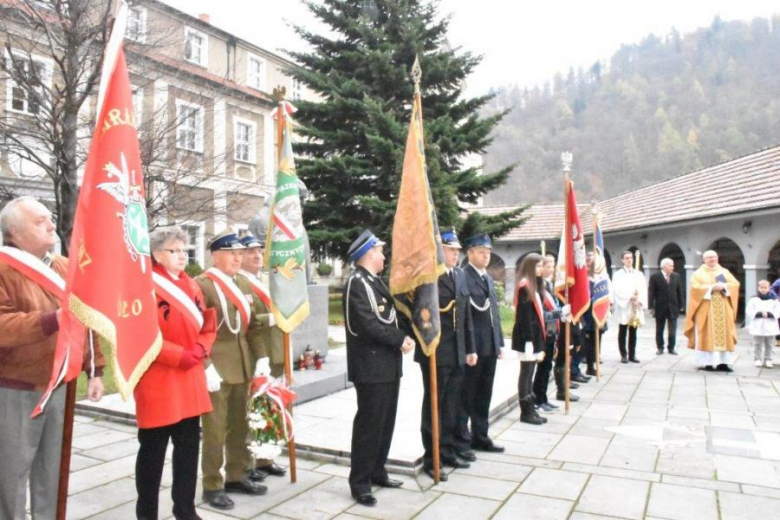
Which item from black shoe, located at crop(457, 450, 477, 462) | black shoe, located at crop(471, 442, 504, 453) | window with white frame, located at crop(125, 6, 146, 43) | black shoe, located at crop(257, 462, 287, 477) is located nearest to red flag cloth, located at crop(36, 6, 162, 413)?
black shoe, located at crop(257, 462, 287, 477)

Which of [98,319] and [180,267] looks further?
[180,267]

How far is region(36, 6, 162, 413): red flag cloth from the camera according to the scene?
2.77 metres

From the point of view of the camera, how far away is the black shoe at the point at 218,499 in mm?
4266

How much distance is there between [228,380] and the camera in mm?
4449

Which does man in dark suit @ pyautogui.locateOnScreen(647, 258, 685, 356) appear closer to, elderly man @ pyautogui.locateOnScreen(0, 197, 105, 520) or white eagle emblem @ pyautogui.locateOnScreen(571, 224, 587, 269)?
white eagle emblem @ pyautogui.locateOnScreen(571, 224, 587, 269)

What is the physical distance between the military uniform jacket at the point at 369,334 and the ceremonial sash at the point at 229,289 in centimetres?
79

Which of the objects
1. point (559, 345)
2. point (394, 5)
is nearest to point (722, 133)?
point (394, 5)

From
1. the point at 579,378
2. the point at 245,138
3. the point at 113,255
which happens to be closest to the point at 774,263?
the point at 579,378

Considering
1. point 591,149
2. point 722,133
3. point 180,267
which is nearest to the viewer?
point 180,267

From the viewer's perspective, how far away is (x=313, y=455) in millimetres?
5484

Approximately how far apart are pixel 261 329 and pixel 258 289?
0.35m

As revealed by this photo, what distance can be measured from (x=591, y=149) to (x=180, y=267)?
5700 centimetres

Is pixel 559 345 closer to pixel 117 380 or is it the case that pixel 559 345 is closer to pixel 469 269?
pixel 469 269

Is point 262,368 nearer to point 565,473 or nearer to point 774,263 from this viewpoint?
point 565,473
